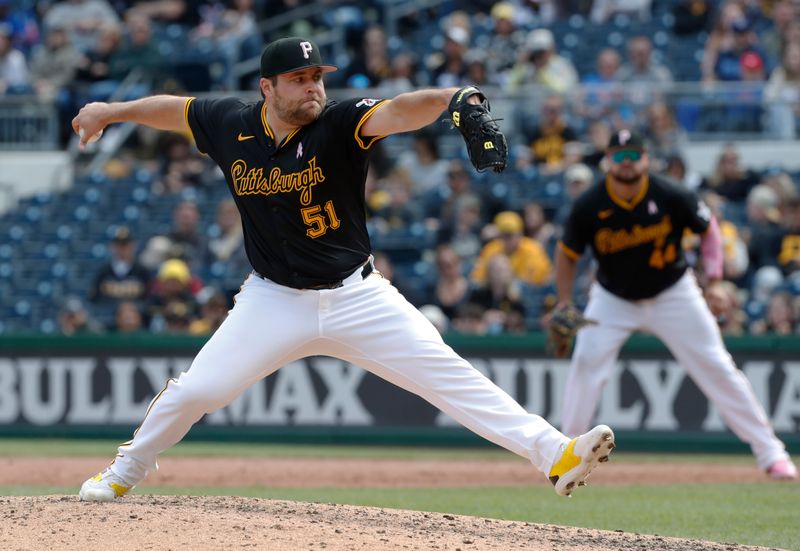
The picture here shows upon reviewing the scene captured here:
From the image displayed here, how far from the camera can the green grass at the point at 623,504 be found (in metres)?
7.32

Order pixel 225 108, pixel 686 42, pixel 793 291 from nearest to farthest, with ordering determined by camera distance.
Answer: pixel 225 108
pixel 793 291
pixel 686 42

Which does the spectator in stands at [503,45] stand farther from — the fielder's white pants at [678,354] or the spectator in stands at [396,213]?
the fielder's white pants at [678,354]

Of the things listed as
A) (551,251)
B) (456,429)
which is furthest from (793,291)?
A: (456,429)

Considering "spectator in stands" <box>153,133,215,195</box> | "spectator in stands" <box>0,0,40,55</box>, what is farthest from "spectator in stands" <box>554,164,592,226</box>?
"spectator in stands" <box>0,0,40,55</box>

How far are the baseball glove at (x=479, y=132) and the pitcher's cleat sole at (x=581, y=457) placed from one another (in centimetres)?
126

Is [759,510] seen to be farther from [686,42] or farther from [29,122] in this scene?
[29,122]

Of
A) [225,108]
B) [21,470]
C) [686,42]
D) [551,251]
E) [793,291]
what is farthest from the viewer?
[686,42]

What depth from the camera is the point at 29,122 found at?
18062mm

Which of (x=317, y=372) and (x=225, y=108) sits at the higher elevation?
(x=225, y=108)

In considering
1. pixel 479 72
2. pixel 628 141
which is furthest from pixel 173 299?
pixel 628 141

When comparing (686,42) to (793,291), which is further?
(686,42)

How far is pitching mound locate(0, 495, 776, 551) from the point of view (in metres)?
5.57

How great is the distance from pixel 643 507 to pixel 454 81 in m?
8.47

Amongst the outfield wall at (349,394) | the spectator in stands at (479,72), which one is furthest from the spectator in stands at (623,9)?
the outfield wall at (349,394)
